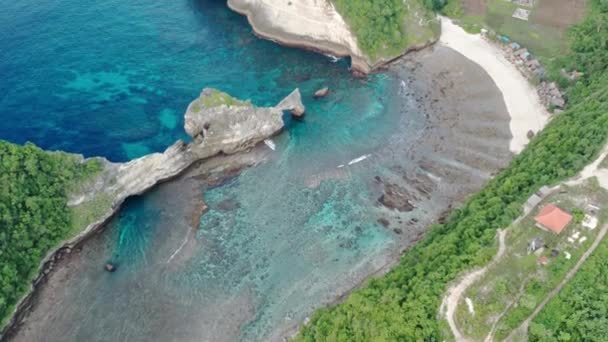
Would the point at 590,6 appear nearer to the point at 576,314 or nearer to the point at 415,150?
the point at 415,150

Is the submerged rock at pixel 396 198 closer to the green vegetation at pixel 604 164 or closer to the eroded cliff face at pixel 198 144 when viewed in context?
the eroded cliff face at pixel 198 144

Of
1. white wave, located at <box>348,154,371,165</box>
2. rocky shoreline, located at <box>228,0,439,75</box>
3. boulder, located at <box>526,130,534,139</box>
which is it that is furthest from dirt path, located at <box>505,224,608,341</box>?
rocky shoreline, located at <box>228,0,439,75</box>

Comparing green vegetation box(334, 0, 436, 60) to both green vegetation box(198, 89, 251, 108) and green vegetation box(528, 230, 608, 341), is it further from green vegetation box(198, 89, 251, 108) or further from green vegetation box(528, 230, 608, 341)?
green vegetation box(528, 230, 608, 341)

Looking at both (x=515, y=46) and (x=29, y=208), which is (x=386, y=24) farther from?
(x=29, y=208)

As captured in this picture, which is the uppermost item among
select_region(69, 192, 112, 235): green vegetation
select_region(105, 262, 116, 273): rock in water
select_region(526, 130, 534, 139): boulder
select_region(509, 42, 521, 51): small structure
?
select_region(509, 42, 521, 51): small structure

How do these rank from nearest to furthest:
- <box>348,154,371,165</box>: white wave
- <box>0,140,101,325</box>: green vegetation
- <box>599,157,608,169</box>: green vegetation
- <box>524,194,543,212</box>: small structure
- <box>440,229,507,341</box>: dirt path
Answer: <box>440,229,507,341</box>: dirt path
<box>524,194,543,212</box>: small structure
<box>599,157,608,169</box>: green vegetation
<box>0,140,101,325</box>: green vegetation
<box>348,154,371,165</box>: white wave

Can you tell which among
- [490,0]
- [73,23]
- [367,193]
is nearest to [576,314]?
[367,193]
